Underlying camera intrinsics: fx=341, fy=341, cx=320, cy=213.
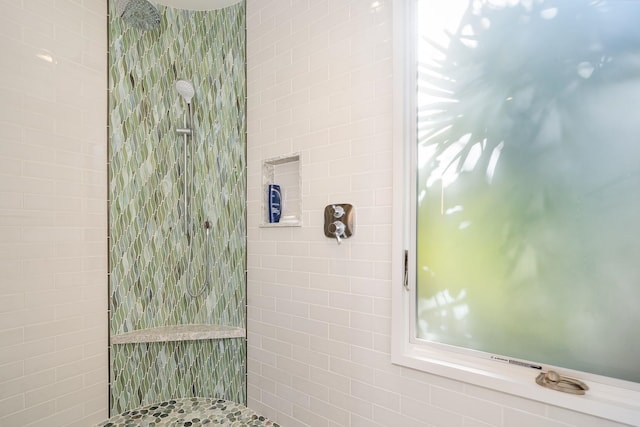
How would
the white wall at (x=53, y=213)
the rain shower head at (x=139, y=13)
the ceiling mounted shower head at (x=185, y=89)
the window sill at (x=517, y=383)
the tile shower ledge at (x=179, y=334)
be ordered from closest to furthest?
the window sill at (x=517, y=383) < the white wall at (x=53, y=213) < the rain shower head at (x=139, y=13) < the tile shower ledge at (x=179, y=334) < the ceiling mounted shower head at (x=185, y=89)

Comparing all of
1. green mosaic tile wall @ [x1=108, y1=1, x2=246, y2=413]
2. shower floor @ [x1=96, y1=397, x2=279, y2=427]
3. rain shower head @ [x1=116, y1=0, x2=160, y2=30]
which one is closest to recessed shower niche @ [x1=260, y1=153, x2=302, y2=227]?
green mosaic tile wall @ [x1=108, y1=1, x2=246, y2=413]

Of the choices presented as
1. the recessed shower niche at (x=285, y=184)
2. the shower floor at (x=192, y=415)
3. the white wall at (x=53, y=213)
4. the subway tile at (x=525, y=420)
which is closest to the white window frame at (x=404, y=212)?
the subway tile at (x=525, y=420)

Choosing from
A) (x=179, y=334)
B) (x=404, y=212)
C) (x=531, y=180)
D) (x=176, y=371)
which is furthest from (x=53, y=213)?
(x=531, y=180)

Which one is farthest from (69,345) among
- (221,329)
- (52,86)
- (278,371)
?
(52,86)

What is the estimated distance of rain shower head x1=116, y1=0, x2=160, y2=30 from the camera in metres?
1.94

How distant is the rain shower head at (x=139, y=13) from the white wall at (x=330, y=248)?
0.58 m

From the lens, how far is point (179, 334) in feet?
6.87

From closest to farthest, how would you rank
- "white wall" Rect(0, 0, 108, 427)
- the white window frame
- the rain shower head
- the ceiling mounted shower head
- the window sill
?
the window sill
the white window frame
"white wall" Rect(0, 0, 108, 427)
the rain shower head
the ceiling mounted shower head

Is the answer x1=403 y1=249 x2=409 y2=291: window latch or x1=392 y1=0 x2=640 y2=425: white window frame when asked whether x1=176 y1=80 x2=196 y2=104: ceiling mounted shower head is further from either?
x1=403 y1=249 x2=409 y2=291: window latch

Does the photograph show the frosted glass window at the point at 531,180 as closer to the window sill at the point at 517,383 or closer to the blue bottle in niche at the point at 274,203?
the window sill at the point at 517,383

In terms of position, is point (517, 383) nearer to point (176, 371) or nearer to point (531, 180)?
point (531, 180)

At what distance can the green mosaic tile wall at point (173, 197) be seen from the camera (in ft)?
6.82

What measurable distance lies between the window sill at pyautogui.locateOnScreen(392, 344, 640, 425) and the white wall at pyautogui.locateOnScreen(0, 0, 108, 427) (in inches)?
68.5

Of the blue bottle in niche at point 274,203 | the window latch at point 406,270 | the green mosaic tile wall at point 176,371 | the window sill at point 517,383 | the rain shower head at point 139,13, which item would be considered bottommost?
the green mosaic tile wall at point 176,371
